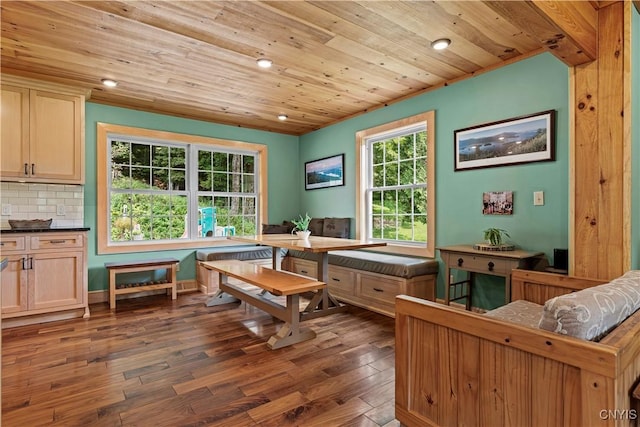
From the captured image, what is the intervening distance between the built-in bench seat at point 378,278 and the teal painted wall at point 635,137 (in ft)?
5.51

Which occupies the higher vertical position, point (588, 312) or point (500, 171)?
point (500, 171)

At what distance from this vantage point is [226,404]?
1938mm

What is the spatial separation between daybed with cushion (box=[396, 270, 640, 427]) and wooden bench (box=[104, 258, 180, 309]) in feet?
11.3

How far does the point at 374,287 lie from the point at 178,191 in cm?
313

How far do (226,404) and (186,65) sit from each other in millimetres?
2902

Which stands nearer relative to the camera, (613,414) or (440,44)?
(613,414)

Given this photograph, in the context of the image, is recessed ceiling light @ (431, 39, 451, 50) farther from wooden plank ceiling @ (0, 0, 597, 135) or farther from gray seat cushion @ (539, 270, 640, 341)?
gray seat cushion @ (539, 270, 640, 341)

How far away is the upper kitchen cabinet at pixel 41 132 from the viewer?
3.38 metres

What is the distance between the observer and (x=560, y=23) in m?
1.82

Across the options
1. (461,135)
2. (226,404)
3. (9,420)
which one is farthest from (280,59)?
(9,420)

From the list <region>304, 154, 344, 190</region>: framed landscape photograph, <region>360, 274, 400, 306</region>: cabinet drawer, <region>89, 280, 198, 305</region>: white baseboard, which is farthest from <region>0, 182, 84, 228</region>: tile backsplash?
<region>360, 274, 400, 306</region>: cabinet drawer

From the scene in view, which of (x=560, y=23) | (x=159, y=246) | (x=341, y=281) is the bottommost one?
(x=341, y=281)

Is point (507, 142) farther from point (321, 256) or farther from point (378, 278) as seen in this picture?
point (321, 256)

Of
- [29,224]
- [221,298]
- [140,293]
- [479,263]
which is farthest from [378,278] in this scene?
[29,224]
